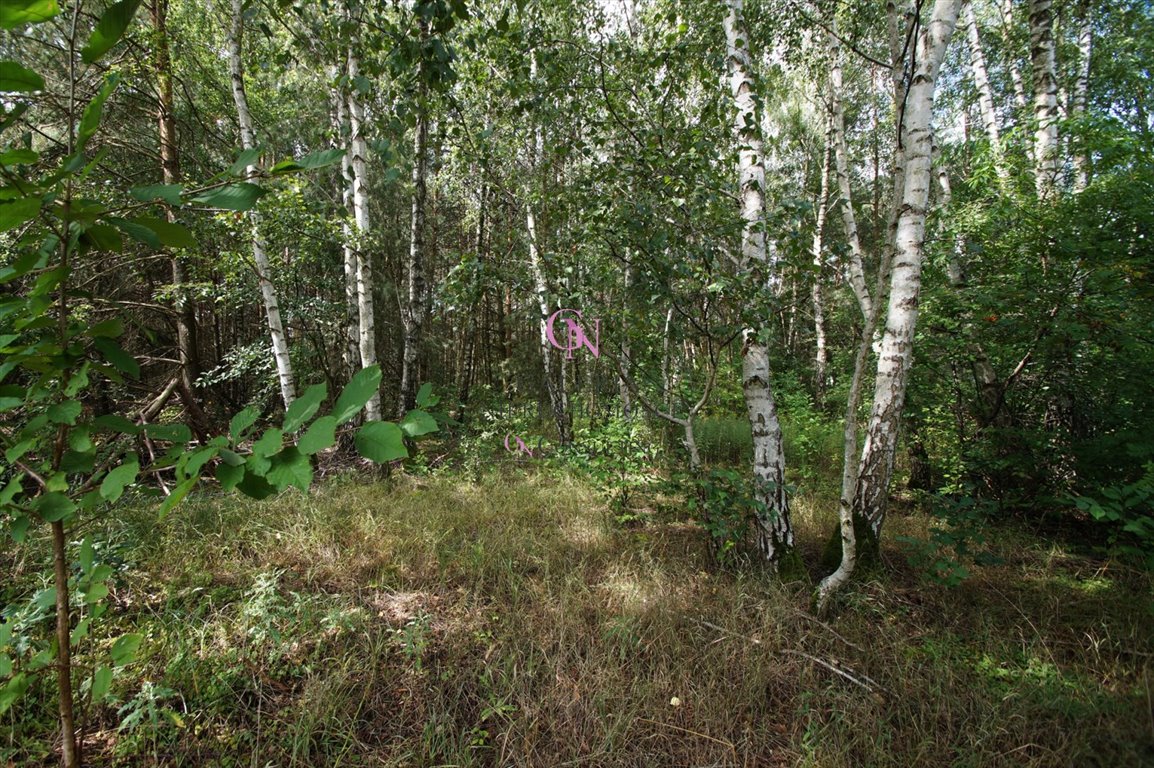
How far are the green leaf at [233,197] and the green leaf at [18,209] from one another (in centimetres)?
19

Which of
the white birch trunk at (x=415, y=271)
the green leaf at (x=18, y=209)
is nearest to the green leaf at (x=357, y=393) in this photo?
the green leaf at (x=18, y=209)

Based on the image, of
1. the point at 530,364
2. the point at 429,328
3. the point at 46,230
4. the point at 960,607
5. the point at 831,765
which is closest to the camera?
the point at 46,230

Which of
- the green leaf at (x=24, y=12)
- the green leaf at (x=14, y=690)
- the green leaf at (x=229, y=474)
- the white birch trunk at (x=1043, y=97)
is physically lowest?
the green leaf at (x=14, y=690)

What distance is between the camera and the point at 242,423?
0.80 m

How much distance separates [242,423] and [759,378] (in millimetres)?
3132

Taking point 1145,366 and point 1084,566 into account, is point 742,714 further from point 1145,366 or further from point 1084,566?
point 1145,366

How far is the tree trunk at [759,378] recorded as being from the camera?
3205 mm

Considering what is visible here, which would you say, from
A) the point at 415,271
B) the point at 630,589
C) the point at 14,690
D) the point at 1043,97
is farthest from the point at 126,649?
the point at 1043,97

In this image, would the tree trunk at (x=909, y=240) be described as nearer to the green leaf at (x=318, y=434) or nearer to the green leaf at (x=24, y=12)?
the green leaf at (x=318, y=434)

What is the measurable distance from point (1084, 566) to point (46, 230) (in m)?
5.61

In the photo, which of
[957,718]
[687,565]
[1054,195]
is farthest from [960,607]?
[1054,195]

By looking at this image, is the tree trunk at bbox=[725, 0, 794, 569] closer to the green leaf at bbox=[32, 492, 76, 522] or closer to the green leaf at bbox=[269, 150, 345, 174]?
the green leaf at bbox=[269, 150, 345, 174]

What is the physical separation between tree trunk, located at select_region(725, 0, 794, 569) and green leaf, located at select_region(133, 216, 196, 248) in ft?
9.88

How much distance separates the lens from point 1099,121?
3.74 meters
